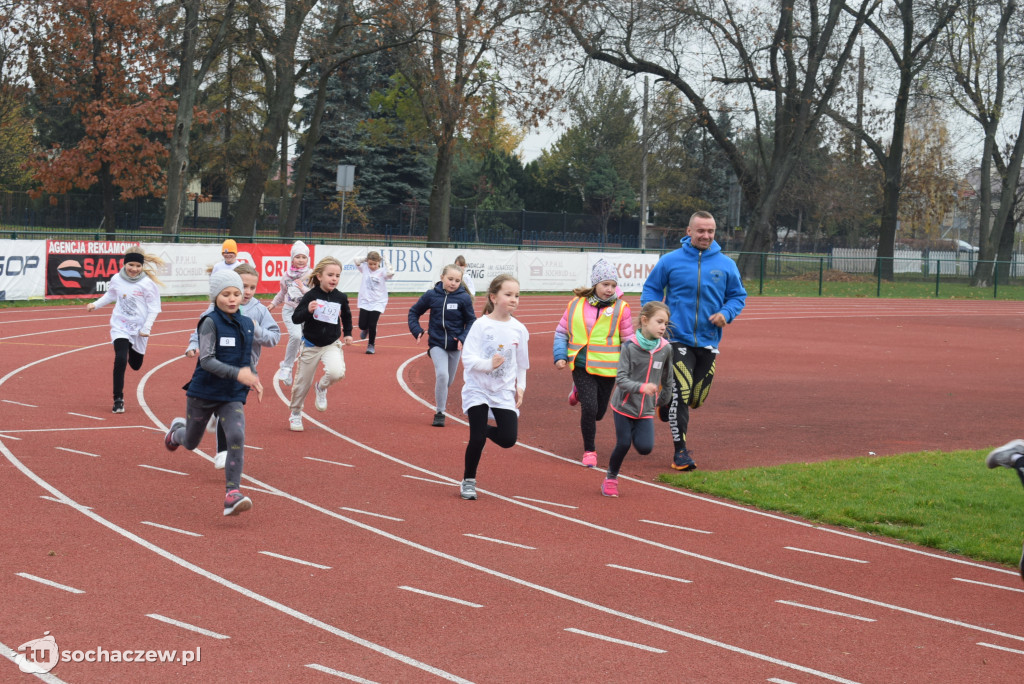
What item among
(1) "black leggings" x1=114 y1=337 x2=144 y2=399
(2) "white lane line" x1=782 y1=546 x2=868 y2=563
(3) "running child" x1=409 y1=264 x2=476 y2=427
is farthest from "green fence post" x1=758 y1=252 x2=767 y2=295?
(2) "white lane line" x1=782 y1=546 x2=868 y2=563

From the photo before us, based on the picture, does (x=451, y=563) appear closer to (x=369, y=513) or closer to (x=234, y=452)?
(x=369, y=513)

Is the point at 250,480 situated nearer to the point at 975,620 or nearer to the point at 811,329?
the point at 975,620

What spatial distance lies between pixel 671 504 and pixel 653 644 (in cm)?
333

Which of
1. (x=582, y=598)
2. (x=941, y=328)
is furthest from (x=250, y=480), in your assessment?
(x=941, y=328)

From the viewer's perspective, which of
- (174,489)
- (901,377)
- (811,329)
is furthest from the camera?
(811,329)

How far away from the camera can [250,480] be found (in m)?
8.92

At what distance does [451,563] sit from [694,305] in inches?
162

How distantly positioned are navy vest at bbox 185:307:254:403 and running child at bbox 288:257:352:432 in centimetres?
297

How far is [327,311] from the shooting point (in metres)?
11.1

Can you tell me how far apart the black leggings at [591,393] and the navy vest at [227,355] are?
3174mm

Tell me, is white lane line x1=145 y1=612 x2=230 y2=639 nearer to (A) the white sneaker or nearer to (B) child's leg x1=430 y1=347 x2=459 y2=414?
(A) the white sneaker

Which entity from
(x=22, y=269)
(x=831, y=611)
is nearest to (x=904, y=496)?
(x=831, y=611)

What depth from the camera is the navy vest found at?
773 centimetres

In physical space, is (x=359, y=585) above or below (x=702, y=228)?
below
